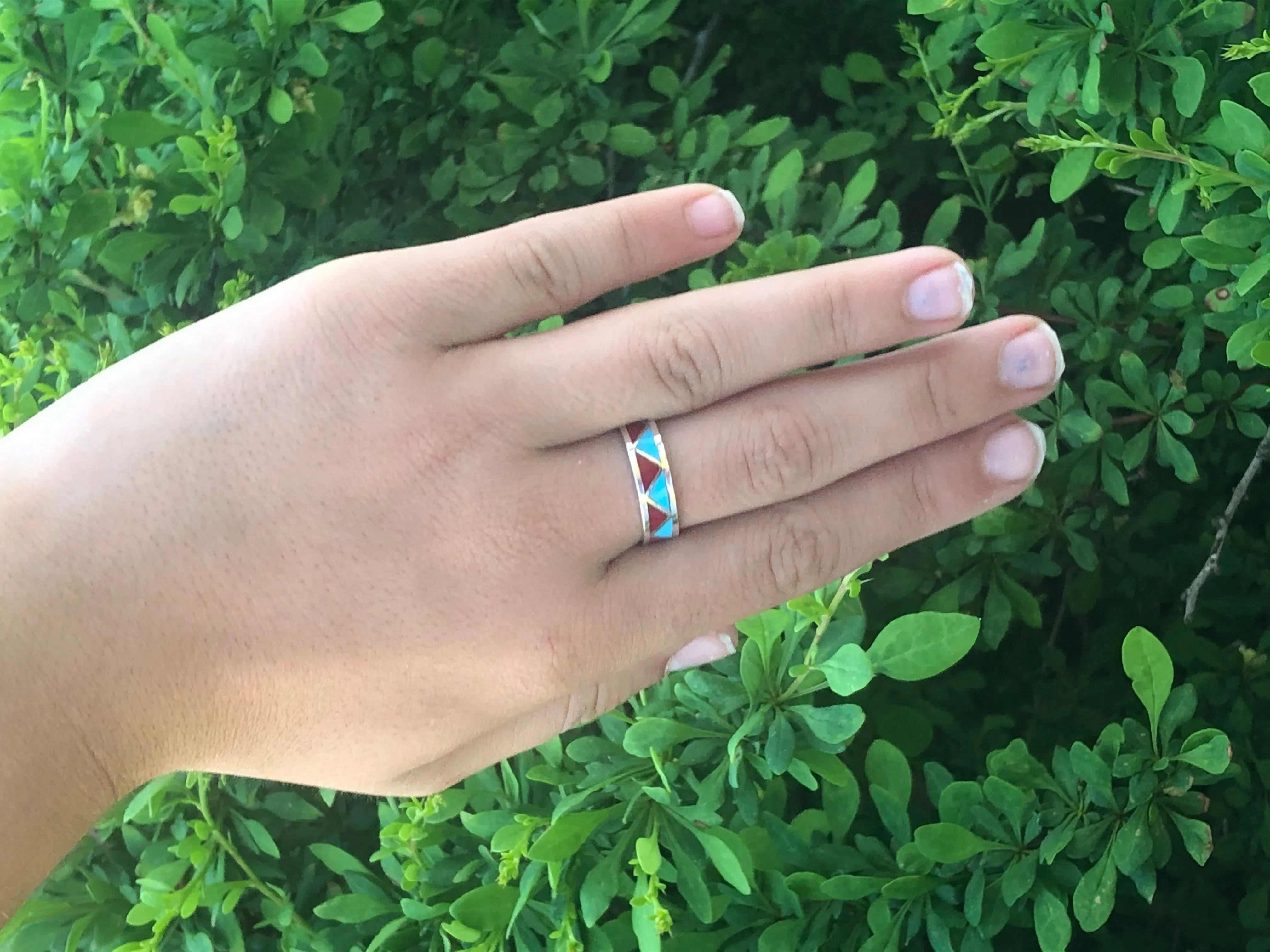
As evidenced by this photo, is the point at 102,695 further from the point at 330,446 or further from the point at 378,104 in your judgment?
the point at 378,104

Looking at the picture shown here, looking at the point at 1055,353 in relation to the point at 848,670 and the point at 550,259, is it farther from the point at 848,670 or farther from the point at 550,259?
the point at 550,259

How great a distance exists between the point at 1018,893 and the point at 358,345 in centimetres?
74

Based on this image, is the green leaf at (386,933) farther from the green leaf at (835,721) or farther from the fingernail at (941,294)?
the fingernail at (941,294)

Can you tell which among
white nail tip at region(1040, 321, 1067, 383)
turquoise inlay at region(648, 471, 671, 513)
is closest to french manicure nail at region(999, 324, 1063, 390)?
white nail tip at region(1040, 321, 1067, 383)

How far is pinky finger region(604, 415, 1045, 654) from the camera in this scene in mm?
913

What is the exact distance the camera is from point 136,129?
1.03 metres

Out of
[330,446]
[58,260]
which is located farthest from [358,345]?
[58,260]

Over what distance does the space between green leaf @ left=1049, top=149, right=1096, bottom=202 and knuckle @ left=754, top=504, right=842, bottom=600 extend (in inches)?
17.2

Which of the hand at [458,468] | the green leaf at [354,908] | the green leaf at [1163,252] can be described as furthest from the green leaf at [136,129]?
the green leaf at [1163,252]

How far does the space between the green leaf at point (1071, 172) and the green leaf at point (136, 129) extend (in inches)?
36.3

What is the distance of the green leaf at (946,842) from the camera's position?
0.85 metres

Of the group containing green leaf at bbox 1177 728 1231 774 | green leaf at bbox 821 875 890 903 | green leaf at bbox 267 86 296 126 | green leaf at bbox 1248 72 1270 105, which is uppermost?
green leaf at bbox 267 86 296 126

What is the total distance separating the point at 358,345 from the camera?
0.87 metres

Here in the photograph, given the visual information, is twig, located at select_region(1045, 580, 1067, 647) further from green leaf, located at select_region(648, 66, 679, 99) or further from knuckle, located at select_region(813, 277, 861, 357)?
green leaf, located at select_region(648, 66, 679, 99)
